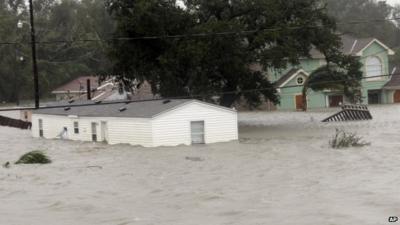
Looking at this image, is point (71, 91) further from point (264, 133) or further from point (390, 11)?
point (390, 11)

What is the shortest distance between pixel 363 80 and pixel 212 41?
3379 cm

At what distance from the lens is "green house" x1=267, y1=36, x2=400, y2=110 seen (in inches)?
2758

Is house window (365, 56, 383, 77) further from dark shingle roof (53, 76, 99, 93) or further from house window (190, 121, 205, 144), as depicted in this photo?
house window (190, 121, 205, 144)

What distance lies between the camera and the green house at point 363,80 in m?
70.1

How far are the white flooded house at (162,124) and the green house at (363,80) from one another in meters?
32.4

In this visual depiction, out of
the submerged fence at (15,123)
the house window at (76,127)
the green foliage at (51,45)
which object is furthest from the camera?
the green foliage at (51,45)

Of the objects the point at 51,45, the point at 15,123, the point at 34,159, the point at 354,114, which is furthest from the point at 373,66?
the point at 34,159

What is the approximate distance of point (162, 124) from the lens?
34.8 meters

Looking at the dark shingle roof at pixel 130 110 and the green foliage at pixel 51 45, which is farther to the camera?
the green foliage at pixel 51 45

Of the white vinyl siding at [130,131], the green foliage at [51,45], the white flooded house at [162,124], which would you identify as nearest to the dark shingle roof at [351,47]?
the green foliage at [51,45]

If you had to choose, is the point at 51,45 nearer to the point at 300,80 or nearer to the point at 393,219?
the point at 300,80

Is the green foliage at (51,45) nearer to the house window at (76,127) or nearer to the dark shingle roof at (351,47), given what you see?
the dark shingle roof at (351,47)

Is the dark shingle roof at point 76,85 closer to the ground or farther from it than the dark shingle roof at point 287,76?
farther from it

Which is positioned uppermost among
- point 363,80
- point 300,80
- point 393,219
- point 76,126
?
point 300,80
